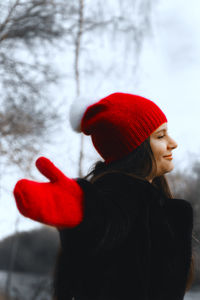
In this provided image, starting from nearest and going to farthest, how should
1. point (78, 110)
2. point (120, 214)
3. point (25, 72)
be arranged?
1. point (120, 214)
2. point (78, 110)
3. point (25, 72)

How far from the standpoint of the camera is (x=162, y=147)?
55.6 inches

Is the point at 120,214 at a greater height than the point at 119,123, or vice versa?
the point at 119,123

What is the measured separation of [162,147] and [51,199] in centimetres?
60

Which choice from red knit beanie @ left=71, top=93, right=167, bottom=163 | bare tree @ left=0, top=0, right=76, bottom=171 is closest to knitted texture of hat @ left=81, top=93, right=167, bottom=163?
red knit beanie @ left=71, top=93, right=167, bottom=163

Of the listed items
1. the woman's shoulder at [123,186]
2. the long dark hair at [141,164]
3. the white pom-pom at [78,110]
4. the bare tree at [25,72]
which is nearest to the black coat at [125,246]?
the woman's shoulder at [123,186]

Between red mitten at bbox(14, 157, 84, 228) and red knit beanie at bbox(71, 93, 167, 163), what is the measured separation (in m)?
0.39

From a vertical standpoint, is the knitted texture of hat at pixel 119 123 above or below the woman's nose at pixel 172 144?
above

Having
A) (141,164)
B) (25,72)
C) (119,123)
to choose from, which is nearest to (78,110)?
(119,123)

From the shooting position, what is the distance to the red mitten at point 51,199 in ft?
3.00

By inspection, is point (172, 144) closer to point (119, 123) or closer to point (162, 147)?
point (162, 147)

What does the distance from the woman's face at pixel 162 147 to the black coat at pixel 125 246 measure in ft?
0.49

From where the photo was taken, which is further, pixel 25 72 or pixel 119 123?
pixel 25 72

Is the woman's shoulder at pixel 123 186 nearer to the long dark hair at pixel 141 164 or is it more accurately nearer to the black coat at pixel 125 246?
the black coat at pixel 125 246

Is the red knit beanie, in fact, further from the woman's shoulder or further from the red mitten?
the red mitten
